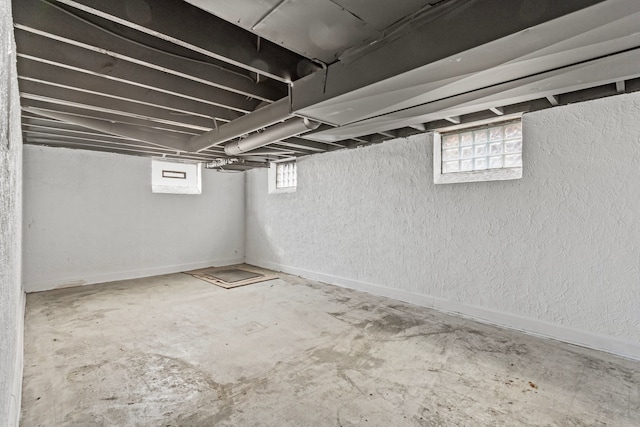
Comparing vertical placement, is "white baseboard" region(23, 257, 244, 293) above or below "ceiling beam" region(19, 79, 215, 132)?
below

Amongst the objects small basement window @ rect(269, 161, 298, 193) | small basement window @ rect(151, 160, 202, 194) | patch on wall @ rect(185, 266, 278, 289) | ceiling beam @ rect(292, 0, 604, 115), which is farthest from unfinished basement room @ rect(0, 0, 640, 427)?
small basement window @ rect(269, 161, 298, 193)

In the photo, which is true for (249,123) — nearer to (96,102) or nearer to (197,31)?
(197,31)

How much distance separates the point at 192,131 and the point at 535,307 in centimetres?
415

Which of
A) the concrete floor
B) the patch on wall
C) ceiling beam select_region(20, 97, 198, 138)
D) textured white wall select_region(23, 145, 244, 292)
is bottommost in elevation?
the concrete floor

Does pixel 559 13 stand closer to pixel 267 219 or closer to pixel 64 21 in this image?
pixel 64 21

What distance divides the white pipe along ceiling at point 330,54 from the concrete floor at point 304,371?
6.31 feet

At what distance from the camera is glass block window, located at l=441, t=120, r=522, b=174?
10.2 feet

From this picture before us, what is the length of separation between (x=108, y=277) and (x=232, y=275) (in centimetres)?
192

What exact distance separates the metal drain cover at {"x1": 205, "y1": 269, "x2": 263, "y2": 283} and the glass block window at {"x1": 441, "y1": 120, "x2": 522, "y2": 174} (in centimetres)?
351

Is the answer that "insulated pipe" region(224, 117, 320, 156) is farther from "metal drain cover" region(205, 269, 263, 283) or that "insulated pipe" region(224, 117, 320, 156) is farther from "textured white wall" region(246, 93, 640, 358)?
"metal drain cover" region(205, 269, 263, 283)

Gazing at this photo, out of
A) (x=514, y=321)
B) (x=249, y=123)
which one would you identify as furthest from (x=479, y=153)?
(x=249, y=123)

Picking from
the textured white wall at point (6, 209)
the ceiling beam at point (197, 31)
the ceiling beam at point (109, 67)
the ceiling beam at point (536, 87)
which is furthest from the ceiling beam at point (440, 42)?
the textured white wall at point (6, 209)

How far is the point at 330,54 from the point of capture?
190cm

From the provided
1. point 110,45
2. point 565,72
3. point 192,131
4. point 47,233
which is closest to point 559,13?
point 565,72
